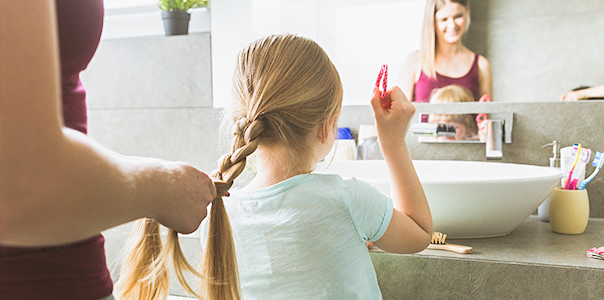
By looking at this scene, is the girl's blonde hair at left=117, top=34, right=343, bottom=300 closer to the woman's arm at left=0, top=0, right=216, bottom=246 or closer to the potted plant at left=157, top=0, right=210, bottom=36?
the woman's arm at left=0, top=0, right=216, bottom=246

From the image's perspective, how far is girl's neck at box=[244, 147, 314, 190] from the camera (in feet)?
2.64

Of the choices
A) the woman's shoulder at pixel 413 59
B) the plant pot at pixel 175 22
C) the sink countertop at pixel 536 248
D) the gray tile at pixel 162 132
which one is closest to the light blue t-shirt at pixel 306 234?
the sink countertop at pixel 536 248

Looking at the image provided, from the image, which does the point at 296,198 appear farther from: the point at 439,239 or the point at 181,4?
the point at 181,4

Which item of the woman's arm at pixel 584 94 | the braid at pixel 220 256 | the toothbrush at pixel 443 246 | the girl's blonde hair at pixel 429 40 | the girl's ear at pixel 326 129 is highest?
the girl's blonde hair at pixel 429 40

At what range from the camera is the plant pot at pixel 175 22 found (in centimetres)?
174

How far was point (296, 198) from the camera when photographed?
76cm

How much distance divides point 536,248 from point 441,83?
0.61 meters

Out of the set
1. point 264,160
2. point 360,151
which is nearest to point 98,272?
point 264,160

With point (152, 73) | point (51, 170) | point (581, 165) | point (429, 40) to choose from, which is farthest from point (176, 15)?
point (51, 170)

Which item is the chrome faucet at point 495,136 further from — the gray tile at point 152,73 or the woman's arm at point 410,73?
the gray tile at point 152,73

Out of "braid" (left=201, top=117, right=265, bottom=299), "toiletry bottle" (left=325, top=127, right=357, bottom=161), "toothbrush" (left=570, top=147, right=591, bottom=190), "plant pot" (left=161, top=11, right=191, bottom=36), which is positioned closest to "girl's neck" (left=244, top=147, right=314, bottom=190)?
"braid" (left=201, top=117, right=265, bottom=299)

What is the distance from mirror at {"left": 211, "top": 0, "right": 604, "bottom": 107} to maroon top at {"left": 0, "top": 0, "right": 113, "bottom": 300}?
979 millimetres

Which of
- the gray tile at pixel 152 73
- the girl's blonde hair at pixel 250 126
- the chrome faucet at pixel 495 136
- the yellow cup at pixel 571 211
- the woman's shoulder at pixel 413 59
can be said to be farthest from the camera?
the gray tile at pixel 152 73

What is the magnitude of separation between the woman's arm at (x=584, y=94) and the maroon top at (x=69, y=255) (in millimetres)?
1294
